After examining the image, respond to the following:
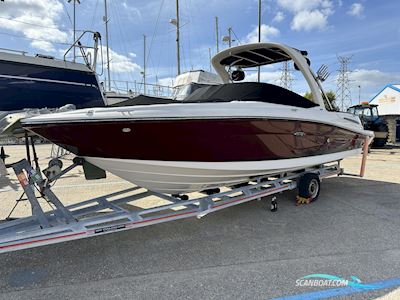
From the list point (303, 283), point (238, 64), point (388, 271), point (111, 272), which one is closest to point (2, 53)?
point (238, 64)

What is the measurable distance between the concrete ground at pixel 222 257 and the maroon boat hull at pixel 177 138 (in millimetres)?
877

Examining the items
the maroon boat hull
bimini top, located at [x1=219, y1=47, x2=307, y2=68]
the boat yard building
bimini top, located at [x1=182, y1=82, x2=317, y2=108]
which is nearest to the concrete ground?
the maroon boat hull

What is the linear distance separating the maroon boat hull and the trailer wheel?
97 centimetres

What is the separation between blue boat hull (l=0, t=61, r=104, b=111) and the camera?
497cm

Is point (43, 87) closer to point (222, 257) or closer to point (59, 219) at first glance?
point (59, 219)

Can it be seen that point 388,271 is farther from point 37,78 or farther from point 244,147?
point 37,78

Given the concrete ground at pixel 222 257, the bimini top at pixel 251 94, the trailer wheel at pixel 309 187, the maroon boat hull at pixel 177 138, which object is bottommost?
the concrete ground at pixel 222 257

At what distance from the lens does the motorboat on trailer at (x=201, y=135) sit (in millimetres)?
2652

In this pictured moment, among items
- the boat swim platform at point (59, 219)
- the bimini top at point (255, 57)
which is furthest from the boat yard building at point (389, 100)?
the boat swim platform at point (59, 219)

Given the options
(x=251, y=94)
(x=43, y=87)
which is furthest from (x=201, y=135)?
(x=43, y=87)

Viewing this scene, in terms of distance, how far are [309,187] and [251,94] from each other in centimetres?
174

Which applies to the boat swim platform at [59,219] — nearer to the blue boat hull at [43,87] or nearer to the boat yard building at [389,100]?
the blue boat hull at [43,87]

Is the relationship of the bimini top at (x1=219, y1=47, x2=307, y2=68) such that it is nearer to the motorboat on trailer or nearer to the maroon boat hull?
the motorboat on trailer

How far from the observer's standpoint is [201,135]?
2922 millimetres
